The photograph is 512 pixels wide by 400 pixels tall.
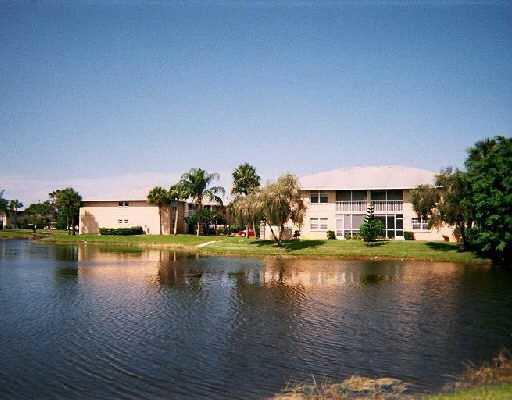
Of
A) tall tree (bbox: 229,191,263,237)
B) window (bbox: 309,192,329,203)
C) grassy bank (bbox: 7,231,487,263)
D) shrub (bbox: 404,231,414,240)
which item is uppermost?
window (bbox: 309,192,329,203)

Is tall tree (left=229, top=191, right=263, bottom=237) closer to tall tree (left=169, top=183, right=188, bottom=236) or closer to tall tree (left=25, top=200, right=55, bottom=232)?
tall tree (left=169, top=183, right=188, bottom=236)

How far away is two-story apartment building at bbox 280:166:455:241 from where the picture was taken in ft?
191

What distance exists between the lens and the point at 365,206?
60.1m

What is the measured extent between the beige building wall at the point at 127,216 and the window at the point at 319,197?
2375 centimetres

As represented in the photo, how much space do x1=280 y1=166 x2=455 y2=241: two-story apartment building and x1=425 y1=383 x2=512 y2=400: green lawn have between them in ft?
157

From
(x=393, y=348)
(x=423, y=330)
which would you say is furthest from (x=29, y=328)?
(x=423, y=330)

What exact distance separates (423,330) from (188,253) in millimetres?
38771

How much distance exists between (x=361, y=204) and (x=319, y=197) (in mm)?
5287

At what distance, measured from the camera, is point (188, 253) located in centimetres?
5416

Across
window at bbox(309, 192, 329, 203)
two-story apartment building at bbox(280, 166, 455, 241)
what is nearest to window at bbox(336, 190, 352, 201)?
two-story apartment building at bbox(280, 166, 455, 241)

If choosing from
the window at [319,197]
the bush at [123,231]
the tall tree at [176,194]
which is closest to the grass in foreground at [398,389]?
the window at [319,197]

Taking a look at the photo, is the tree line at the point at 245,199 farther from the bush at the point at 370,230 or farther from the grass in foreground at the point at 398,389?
the grass in foreground at the point at 398,389

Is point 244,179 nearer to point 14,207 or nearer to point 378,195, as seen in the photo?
point 378,195

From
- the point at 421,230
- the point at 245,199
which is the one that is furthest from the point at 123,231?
the point at 421,230
